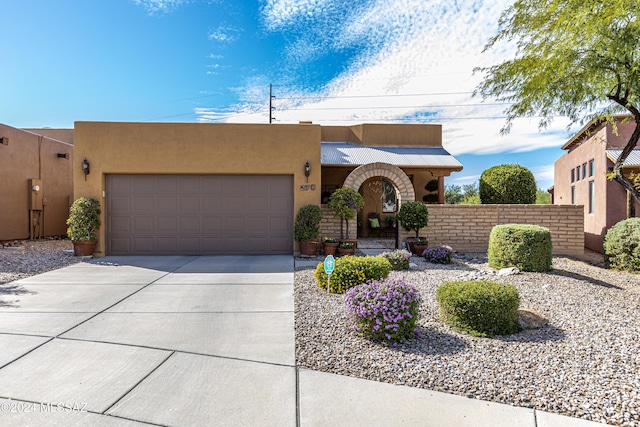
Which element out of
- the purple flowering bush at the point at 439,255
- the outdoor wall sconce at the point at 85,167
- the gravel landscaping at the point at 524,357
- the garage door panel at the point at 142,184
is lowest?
the gravel landscaping at the point at 524,357

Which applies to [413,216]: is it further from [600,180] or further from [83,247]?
[83,247]

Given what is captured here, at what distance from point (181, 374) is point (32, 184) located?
14835 millimetres

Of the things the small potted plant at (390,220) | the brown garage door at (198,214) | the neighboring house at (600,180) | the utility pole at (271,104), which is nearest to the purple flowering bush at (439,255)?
the brown garage door at (198,214)

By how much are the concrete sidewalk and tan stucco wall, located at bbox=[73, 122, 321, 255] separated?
17.1 feet

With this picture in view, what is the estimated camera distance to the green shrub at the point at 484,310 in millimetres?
4207

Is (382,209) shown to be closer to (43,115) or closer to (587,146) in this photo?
(587,146)

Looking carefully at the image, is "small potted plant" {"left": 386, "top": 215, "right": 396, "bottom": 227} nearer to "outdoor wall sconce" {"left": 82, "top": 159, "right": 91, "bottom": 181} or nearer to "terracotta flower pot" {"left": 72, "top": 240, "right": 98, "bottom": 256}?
"terracotta flower pot" {"left": 72, "top": 240, "right": 98, "bottom": 256}

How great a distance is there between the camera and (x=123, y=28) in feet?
36.4

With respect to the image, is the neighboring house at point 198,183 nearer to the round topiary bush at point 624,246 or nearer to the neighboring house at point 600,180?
the round topiary bush at point 624,246

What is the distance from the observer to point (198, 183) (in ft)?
35.0

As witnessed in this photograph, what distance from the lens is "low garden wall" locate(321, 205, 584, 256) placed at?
11.1m

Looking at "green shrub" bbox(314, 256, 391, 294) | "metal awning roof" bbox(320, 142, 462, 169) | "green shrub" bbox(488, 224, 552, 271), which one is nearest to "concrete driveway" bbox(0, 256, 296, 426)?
"green shrub" bbox(314, 256, 391, 294)

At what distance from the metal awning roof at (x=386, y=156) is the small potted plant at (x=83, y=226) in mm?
8141

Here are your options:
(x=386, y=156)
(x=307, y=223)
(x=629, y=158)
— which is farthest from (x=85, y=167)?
(x=629, y=158)
